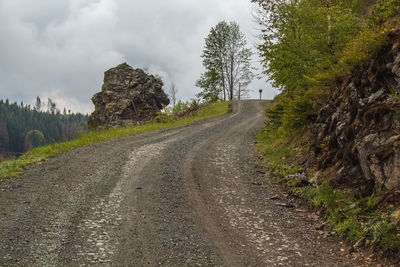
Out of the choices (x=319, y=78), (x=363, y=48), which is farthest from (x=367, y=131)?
(x=319, y=78)

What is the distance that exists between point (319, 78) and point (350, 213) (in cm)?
561

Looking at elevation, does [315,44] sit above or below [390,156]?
above

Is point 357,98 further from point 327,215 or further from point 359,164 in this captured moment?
point 327,215

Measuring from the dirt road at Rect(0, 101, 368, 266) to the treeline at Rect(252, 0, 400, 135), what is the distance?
3255 millimetres

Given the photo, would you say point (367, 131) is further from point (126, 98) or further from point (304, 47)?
point (126, 98)

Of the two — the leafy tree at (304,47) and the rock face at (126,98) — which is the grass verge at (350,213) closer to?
the leafy tree at (304,47)

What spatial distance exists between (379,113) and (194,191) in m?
5.27

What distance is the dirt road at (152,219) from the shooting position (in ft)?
16.9

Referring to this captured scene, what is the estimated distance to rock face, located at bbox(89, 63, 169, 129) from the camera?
34625mm

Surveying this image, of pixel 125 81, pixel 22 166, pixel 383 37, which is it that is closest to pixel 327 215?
pixel 383 37

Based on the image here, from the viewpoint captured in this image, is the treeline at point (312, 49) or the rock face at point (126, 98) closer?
the treeline at point (312, 49)

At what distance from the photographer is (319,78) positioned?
10273mm

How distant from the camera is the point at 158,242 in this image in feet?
18.7

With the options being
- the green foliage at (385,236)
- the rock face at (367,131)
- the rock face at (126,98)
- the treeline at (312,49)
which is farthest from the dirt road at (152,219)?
the rock face at (126,98)
